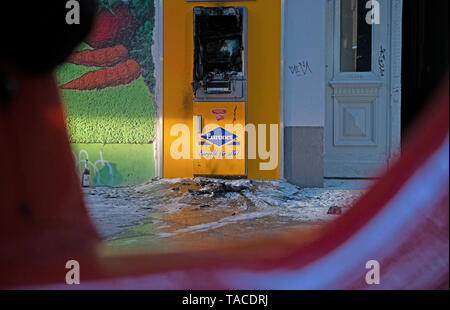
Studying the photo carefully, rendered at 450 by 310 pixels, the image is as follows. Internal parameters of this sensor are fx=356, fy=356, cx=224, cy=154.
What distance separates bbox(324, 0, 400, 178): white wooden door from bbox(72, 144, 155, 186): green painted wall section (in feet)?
6.74

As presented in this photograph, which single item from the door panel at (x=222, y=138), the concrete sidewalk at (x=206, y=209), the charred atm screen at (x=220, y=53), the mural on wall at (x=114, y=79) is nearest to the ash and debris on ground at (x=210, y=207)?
the concrete sidewalk at (x=206, y=209)

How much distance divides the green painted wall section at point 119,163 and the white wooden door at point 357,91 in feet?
6.74

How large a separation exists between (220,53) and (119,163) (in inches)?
64.8

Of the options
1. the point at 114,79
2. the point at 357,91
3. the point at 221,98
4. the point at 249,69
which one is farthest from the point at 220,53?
the point at 357,91

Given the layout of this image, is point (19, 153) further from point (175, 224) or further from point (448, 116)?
point (448, 116)

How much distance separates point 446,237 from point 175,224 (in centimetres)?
169

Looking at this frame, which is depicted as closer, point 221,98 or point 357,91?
point 221,98

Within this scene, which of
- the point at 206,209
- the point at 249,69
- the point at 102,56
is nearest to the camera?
the point at 206,209

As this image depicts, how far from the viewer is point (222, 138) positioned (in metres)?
3.57

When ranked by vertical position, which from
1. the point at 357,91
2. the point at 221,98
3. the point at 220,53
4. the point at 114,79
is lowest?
the point at 221,98

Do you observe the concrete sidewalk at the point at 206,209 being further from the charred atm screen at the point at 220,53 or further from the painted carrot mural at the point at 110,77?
the painted carrot mural at the point at 110,77

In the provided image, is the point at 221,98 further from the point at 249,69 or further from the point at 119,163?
the point at 119,163

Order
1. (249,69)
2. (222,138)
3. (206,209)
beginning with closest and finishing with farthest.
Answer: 1. (206,209)
2. (222,138)
3. (249,69)

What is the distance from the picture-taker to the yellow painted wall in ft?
12.5
